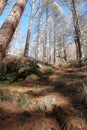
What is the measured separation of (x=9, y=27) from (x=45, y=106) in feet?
8.53

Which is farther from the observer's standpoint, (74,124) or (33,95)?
(33,95)

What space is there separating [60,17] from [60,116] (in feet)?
85.0

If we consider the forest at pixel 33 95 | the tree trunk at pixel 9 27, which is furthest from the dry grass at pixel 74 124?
the tree trunk at pixel 9 27

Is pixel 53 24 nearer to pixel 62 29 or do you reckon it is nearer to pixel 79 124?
pixel 62 29

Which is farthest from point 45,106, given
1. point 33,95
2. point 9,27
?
point 9,27

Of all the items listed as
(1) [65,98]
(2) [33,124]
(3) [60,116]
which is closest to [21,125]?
(2) [33,124]

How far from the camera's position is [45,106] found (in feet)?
18.9

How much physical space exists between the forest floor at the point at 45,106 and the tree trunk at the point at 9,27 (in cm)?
165

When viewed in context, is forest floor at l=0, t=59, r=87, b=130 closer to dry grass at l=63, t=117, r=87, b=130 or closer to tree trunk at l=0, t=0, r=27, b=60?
dry grass at l=63, t=117, r=87, b=130

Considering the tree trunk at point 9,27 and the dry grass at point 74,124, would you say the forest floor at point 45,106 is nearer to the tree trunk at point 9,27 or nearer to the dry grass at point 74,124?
the dry grass at point 74,124

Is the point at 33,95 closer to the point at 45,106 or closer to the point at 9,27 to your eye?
the point at 45,106

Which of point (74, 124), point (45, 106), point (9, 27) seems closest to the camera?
point (74, 124)

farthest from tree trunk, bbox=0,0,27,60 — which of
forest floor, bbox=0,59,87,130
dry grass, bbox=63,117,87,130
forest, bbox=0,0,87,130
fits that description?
dry grass, bbox=63,117,87,130

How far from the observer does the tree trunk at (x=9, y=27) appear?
5.57 metres
